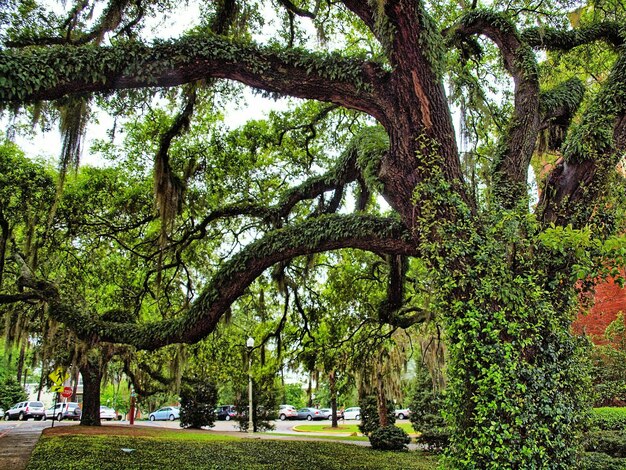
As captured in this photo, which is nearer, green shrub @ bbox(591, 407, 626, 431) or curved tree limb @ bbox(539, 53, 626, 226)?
curved tree limb @ bbox(539, 53, 626, 226)

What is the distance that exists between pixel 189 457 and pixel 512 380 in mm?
7565

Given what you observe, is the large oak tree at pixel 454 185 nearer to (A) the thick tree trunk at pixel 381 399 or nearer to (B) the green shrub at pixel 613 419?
(B) the green shrub at pixel 613 419

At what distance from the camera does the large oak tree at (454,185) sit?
12.0ft

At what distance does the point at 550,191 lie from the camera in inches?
180

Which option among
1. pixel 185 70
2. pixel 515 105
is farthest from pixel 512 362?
pixel 185 70

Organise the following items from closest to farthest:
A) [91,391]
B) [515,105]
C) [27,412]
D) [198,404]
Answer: [515,105]
[91,391]
[198,404]
[27,412]

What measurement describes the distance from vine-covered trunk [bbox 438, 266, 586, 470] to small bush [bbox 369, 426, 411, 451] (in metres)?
9.52

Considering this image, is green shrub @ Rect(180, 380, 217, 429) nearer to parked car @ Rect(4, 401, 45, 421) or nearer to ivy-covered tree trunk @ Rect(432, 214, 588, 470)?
Answer: parked car @ Rect(4, 401, 45, 421)

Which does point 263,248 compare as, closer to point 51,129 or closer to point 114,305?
point 51,129

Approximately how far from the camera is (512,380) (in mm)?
3602

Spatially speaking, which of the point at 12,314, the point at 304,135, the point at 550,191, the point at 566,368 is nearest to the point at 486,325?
the point at 566,368

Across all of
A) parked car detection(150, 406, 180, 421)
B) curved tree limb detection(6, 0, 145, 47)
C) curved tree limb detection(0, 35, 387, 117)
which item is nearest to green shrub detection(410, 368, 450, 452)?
curved tree limb detection(0, 35, 387, 117)

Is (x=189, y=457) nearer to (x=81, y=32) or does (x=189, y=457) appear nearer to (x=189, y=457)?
(x=189, y=457)

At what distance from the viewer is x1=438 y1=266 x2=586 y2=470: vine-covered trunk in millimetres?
3506
